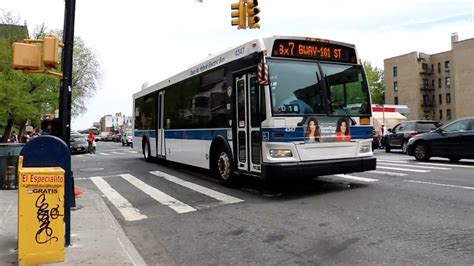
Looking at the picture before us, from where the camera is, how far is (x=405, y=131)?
896 inches

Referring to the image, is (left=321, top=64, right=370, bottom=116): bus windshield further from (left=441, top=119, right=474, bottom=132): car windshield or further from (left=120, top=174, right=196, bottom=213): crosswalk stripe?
(left=441, top=119, right=474, bottom=132): car windshield

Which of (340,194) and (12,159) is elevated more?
(12,159)

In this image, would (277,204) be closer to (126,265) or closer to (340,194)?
(340,194)

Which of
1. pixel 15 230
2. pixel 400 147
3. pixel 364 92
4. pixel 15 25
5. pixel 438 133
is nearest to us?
pixel 15 230

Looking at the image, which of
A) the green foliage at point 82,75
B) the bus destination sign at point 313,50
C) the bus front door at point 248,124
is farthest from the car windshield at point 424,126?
the green foliage at point 82,75

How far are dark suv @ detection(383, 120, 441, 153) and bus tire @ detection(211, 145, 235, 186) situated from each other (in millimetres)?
13150

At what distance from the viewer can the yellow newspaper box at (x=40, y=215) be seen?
16.2 feet

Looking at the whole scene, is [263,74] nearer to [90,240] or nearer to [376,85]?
[90,240]

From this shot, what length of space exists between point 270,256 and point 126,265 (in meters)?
1.65

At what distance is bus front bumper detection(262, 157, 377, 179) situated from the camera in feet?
28.3

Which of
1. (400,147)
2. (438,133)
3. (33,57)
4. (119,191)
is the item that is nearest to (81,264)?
(33,57)

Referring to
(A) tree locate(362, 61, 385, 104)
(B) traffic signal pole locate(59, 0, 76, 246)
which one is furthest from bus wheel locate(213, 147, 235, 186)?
(A) tree locate(362, 61, 385, 104)

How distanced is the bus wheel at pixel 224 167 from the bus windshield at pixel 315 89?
2.29 meters

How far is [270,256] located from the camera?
18.0 feet
